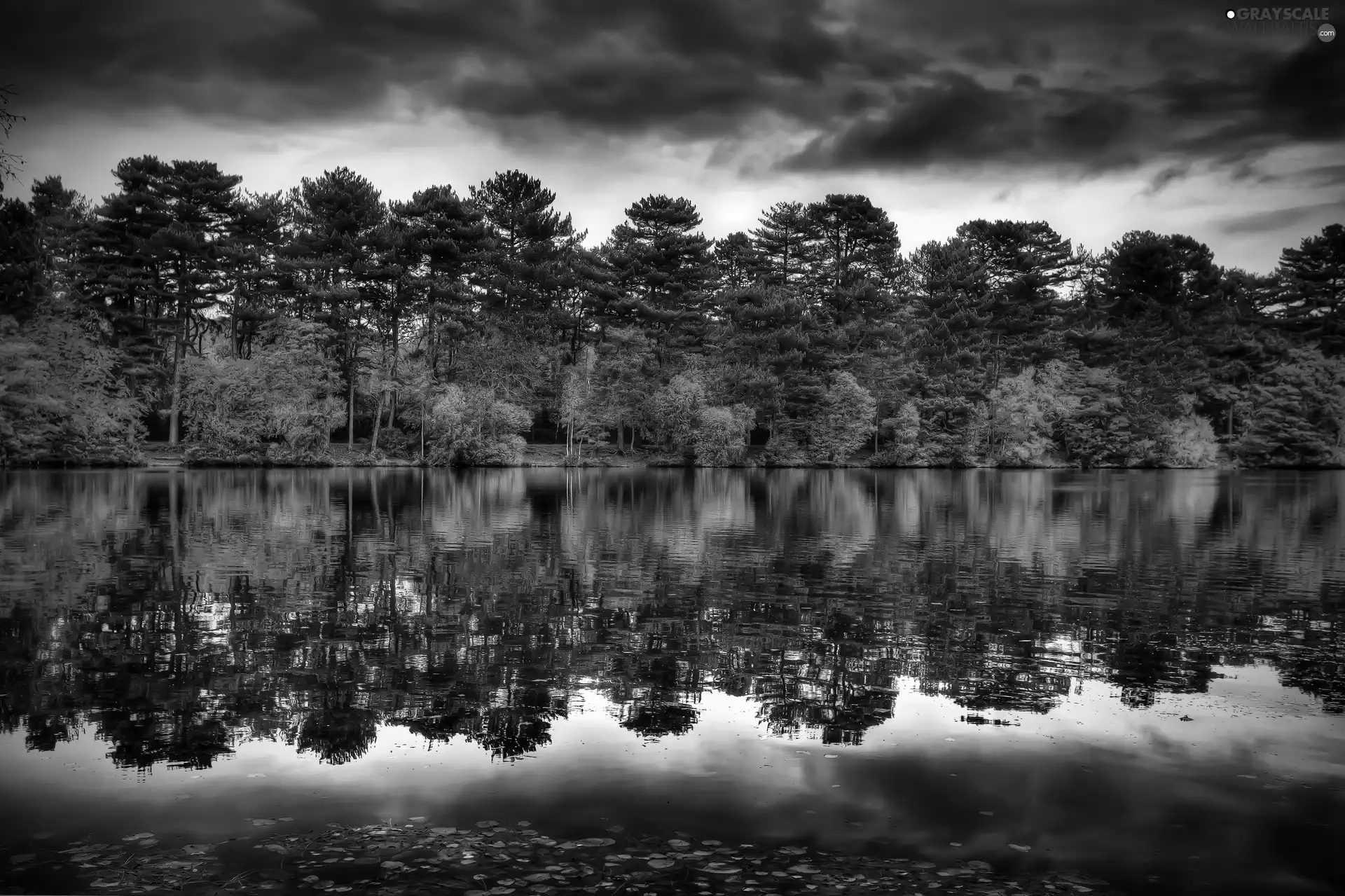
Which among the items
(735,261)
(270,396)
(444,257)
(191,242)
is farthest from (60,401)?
(735,261)

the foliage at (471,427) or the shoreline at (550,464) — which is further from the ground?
the foliage at (471,427)

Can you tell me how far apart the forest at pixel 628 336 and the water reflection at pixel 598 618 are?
33461 mm

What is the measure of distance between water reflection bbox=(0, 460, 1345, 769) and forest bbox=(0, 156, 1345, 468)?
1317 inches

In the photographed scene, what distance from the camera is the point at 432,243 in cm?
6906

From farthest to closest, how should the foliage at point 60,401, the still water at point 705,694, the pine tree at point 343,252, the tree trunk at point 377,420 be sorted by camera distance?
the pine tree at point 343,252 → the tree trunk at point 377,420 → the foliage at point 60,401 → the still water at point 705,694

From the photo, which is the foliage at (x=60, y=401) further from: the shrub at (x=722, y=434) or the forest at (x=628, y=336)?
the shrub at (x=722, y=434)

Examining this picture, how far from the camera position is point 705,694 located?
10.7 meters

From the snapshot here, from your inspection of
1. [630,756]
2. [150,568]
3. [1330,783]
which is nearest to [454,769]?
[630,756]

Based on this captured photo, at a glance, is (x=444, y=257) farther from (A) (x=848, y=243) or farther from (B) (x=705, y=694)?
(B) (x=705, y=694)

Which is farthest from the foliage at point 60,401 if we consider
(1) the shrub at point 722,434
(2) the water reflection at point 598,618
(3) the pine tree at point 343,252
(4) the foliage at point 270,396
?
(1) the shrub at point 722,434

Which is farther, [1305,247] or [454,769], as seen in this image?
[1305,247]

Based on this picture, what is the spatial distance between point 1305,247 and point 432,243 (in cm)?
7604

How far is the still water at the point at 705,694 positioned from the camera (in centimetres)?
727

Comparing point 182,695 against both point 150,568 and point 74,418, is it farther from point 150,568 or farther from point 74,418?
point 74,418
